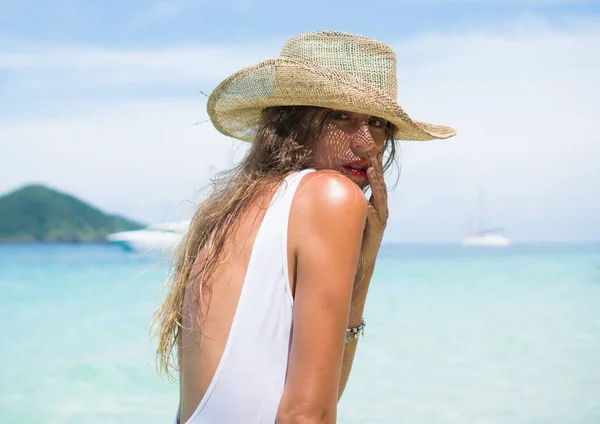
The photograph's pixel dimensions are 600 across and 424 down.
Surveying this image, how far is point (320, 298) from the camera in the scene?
158cm

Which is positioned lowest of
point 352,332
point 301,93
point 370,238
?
point 352,332

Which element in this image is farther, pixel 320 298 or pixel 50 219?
pixel 50 219

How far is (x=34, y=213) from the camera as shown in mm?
76688

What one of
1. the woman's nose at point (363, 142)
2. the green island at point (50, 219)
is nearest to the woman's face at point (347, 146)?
the woman's nose at point (363, 142)

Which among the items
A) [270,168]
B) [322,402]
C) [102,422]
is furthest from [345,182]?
[102,422]

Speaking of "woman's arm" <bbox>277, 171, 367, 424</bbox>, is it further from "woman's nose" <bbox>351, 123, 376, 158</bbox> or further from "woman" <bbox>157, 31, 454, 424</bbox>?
"woman's nose" <bbox>351, 123, 376, 158</bbox>

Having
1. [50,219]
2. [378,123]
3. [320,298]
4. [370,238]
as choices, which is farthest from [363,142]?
[50,219]

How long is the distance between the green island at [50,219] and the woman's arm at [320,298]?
74.9 meters

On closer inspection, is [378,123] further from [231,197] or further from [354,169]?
[231,197]

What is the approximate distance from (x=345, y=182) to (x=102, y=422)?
20.0 ft

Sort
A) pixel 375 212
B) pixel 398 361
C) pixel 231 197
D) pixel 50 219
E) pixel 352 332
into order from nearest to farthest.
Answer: pixel 231 197, pixel 375 212, pixel 352 332, pixel 398 361, pixel 50 219

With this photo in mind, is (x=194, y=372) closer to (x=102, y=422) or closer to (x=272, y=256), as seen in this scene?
(x=272, y=256)

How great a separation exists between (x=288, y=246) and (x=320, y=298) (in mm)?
135

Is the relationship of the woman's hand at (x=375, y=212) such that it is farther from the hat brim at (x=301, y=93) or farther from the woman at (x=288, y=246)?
the hat brim at (x=301, y=93)
